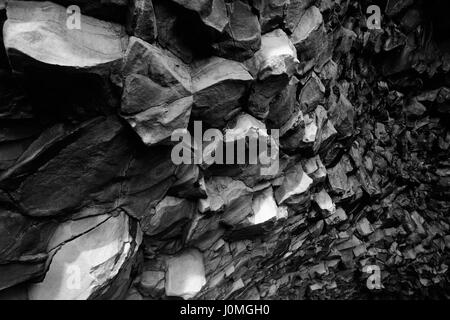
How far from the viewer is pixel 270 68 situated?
7.80 metres

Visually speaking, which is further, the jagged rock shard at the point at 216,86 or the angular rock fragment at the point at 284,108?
the angular rock fragment at the point at 284,108

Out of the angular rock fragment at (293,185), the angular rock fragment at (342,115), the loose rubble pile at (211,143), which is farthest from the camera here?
the angular rock fragment at (342,115)

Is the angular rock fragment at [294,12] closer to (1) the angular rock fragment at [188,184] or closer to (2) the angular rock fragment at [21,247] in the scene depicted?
(1) the angular rock fragment at [188,184]

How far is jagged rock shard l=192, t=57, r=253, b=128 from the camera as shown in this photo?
702cm

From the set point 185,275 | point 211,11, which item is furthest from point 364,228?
point 211,11

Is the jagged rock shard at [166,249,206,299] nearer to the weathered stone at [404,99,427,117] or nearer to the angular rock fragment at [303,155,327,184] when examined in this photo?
the angular rock fragment at [303,155,327,184]

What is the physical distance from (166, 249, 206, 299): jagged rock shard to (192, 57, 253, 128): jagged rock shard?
4681 mm

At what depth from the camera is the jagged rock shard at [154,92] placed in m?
5.74

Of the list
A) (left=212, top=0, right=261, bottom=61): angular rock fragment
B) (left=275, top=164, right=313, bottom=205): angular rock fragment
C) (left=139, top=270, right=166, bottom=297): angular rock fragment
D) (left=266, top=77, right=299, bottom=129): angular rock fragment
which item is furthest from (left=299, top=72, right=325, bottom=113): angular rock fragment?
(left=139, top=270, right=166, bottom=297): angular rock fragment

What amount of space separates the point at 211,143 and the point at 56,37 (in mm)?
4202

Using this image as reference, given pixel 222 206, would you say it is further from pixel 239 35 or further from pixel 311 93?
pixel 311 93

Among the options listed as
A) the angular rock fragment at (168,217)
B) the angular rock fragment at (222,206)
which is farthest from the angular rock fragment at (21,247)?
the angular rock fragment at (222,206)

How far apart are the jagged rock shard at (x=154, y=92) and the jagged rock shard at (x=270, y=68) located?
223 cm
